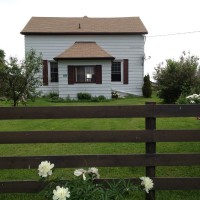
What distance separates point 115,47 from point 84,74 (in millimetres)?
4209

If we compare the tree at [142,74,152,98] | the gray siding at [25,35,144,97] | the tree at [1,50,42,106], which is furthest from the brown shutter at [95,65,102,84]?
the tree at [1,50,42,106]

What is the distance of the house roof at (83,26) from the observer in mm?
28219

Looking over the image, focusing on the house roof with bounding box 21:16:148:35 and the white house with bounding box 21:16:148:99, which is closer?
the white house with bounding box 21:16:148:99

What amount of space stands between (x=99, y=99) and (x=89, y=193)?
20.7 metres

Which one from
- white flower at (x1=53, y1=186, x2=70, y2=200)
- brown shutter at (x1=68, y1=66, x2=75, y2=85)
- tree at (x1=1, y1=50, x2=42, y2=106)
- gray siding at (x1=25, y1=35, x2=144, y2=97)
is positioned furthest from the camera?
gray siding at (x1=25, y1=35, x2=144, y2=97)

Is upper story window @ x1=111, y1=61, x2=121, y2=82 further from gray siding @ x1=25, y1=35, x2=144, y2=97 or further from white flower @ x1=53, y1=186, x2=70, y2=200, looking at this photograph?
white flower @ x1=53, y1=186, x2=70, y2=200

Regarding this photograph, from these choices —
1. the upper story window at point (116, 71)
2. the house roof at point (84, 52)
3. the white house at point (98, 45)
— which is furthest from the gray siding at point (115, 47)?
the house roof at point (84, 52)

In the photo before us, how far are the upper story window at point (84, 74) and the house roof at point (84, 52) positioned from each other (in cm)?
96

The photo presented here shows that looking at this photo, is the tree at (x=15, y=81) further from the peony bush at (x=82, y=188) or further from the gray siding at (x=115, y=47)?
the peony bush at (x=82, y=188)

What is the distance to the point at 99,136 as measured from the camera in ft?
14.7

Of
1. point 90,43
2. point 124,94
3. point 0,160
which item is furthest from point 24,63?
point 0,160

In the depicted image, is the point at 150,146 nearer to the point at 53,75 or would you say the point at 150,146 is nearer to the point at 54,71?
the point at 53,75

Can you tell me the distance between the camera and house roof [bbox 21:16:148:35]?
28219mm

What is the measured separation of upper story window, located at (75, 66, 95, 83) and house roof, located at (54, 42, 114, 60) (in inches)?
37.7
